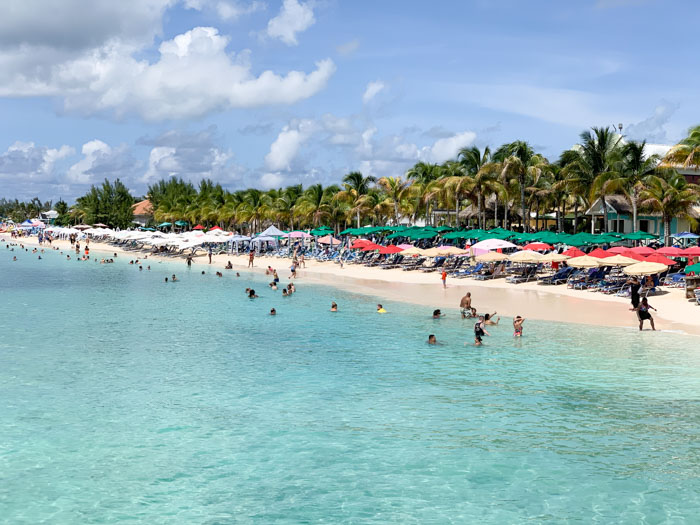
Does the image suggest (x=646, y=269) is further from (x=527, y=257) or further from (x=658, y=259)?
(x=527, y=257)

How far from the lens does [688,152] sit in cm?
3122

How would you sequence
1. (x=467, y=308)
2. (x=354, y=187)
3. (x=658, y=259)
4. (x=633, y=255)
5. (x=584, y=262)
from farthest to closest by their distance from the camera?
(x=354, y=187) → (x=633, y=255) → (x=584, y=262) → (x=658, y=259) → (x=467, y=308)

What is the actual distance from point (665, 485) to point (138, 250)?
A: 7333cm

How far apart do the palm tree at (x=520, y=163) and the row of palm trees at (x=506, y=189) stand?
7 centimetres

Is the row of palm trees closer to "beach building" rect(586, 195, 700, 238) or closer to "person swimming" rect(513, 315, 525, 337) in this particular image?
"beach building" rect(586, 195, 700, 238)

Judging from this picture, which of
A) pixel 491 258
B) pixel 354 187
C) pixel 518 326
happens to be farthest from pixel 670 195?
pixel 354 187

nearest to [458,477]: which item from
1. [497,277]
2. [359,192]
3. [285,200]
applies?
[497,277]

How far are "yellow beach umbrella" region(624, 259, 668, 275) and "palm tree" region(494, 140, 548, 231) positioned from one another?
67.0 feet

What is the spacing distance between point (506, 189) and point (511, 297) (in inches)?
835

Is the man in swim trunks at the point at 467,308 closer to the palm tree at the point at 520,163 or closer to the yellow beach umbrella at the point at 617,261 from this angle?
the yellow beach umbrella at the point at 617,261

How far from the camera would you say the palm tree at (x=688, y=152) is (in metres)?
30.2

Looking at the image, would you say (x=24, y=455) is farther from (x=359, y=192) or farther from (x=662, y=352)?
(x=359, y=192)

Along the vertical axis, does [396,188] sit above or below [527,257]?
above

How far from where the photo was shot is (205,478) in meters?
10.2
